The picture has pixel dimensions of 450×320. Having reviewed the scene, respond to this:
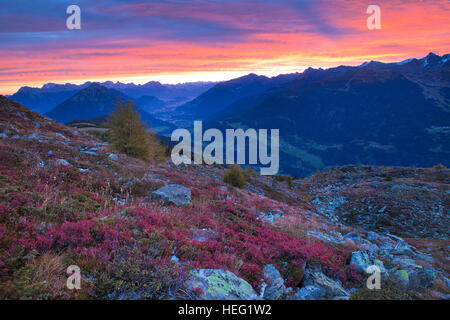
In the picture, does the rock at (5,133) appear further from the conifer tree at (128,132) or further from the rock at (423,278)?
the rock at (423,278)

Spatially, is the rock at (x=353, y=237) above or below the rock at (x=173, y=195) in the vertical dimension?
below

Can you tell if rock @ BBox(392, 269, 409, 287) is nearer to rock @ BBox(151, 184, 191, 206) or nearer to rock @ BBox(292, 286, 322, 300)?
rock @ BBox(292, 286, 322, 300)

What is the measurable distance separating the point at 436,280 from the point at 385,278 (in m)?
2.72

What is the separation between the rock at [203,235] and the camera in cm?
752

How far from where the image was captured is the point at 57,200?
7.59 m

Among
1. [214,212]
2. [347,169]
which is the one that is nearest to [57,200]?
[214,212]

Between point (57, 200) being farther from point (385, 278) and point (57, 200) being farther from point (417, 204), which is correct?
point (417, 204)

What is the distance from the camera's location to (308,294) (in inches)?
231

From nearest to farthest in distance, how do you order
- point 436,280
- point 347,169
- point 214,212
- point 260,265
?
point 260,265, point 436,280, point 214,212, point 347,169

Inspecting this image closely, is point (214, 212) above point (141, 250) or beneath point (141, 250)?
beneath

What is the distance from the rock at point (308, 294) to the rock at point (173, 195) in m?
6.38

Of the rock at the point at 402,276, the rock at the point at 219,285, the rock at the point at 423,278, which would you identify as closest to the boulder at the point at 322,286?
the rock at the point at 219,285
